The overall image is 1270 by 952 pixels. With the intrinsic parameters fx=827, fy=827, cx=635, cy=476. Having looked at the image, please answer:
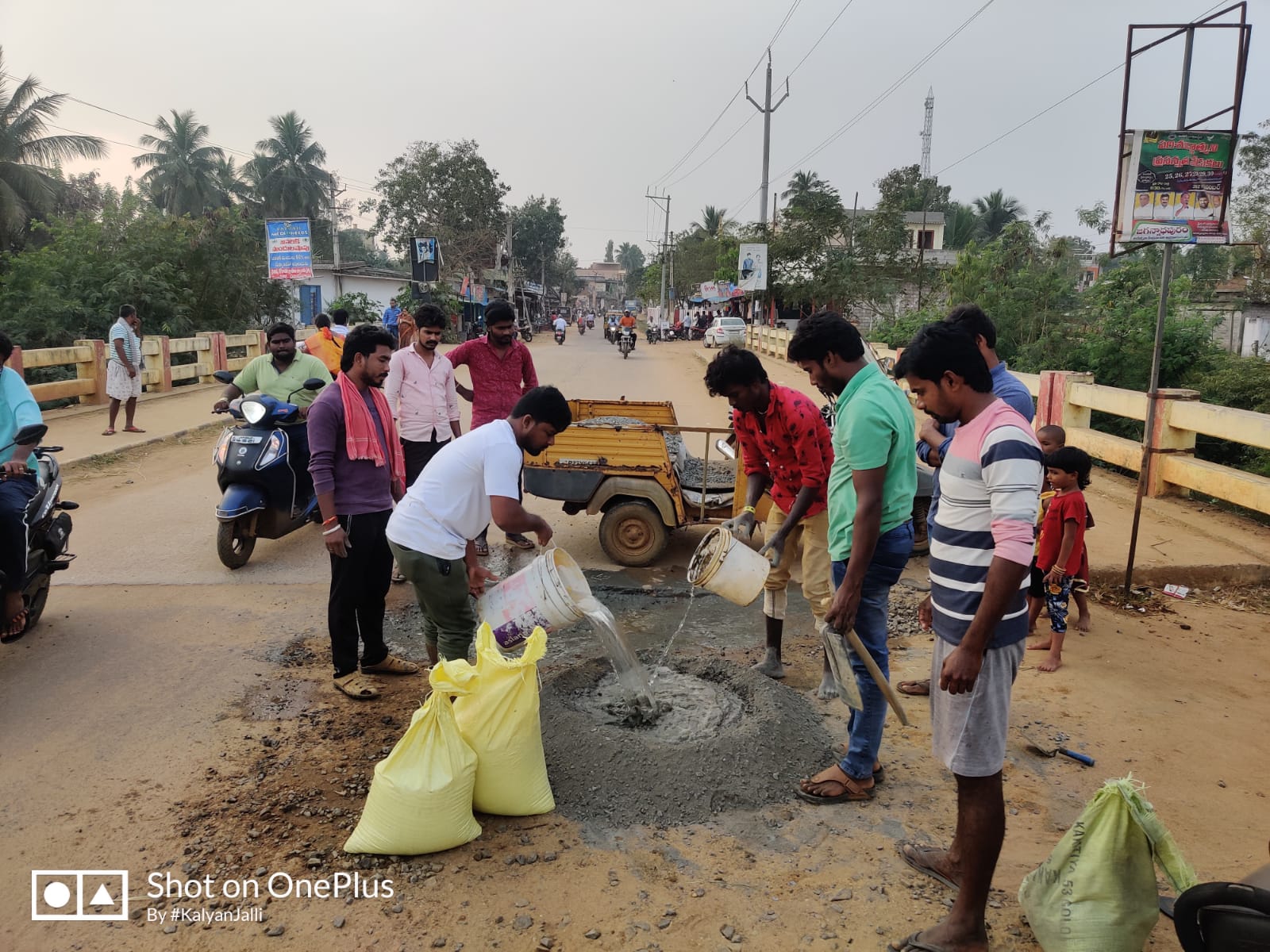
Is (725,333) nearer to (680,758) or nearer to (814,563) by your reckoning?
(814,563)

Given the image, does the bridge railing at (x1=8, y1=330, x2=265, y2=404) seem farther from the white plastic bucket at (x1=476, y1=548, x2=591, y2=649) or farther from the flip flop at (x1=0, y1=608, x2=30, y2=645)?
the white plastic bucket at (x1=476, y1=548, x2=591, y2=649)

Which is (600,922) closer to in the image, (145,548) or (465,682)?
(465,682)

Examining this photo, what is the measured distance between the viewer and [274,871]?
273cm

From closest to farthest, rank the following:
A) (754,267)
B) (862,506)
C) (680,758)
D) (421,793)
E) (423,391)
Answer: (421,793), (862,506), (680,758), (423,391), (754,267)

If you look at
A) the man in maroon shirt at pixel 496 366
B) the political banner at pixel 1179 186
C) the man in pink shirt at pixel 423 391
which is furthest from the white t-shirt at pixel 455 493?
the political banner at pixel 1179 186

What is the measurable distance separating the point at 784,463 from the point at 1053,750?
5.64 ft

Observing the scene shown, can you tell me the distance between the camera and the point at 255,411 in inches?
232

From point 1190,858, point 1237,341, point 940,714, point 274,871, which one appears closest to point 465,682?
point 274,871

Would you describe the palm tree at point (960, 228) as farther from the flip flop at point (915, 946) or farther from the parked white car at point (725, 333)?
the flip flop at point (915, 946)

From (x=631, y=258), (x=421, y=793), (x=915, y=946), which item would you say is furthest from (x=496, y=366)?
(x=631, y=258)

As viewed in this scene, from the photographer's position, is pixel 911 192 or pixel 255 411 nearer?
pixel 255 411

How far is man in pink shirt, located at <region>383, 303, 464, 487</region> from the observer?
18.6 feet

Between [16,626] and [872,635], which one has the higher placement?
[872,635]

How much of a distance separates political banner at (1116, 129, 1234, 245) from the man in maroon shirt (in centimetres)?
436
